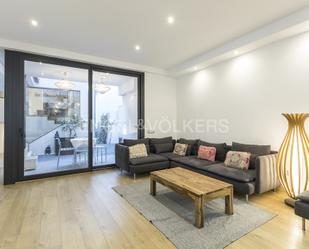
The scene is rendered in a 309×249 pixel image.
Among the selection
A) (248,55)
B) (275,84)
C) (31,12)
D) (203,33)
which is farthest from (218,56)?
(31,12)

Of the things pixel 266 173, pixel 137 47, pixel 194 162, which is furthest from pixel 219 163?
pixel 137 47

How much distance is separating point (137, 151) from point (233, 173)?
7.31ft

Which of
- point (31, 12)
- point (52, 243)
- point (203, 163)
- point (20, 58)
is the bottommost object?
point (52, 243)

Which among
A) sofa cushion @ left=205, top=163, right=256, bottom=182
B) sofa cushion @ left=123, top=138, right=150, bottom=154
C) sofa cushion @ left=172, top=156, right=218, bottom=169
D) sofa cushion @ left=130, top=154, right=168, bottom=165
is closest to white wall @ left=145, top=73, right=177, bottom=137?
sofa cushion @ left=123, top=138, right=150, bottom=154

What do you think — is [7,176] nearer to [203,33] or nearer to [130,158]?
[130,158]

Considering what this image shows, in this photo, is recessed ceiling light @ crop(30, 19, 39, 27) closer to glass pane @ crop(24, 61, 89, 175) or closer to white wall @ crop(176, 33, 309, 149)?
glass pane @ crop(24, 61, 89, 175)

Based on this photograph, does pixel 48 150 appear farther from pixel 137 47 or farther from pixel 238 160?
pixel 238 160

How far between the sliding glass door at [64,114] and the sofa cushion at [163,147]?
0.69m

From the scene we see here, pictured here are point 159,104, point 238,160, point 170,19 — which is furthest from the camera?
point 159,104

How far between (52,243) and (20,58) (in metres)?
3.80

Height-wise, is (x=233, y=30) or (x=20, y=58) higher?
(x=233, y=30)

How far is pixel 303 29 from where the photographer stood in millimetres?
3020

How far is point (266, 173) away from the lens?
302cm

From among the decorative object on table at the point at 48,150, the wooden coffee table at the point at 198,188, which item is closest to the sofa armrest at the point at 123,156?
the wooden coffee table at the point at 198,188
